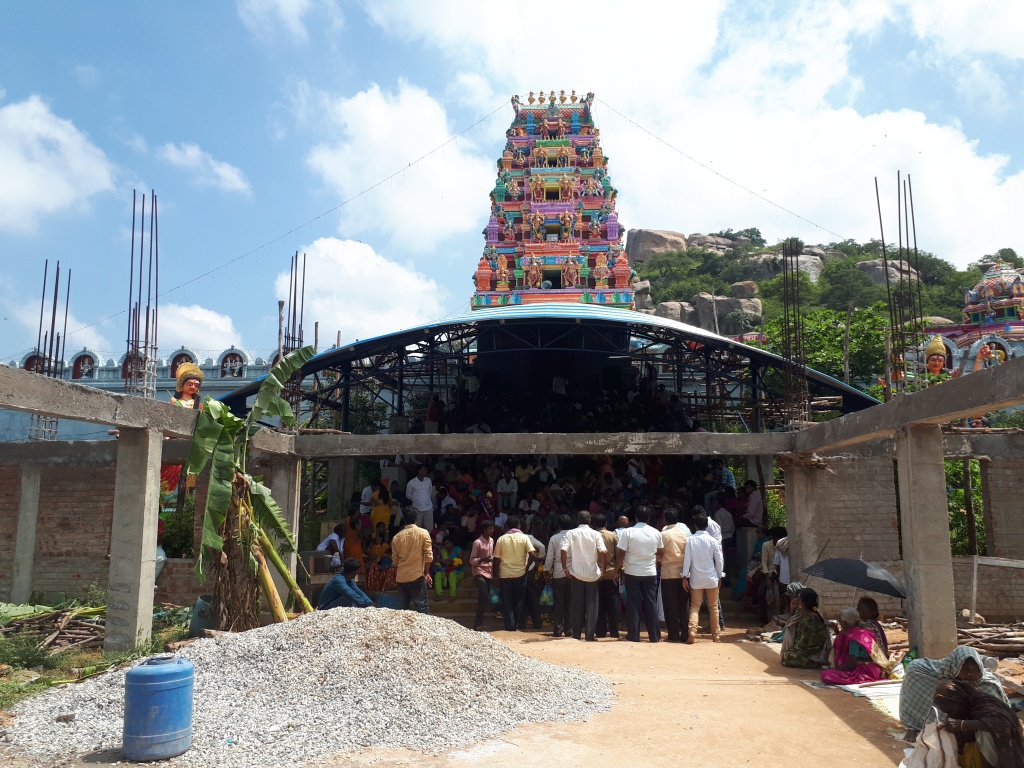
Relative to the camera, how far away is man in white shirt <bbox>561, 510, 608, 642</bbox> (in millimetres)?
9164

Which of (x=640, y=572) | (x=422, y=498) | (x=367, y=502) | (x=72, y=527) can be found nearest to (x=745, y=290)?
(x=367, y=502)

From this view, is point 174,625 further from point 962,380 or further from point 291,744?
point 962,380

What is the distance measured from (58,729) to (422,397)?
1838 cm

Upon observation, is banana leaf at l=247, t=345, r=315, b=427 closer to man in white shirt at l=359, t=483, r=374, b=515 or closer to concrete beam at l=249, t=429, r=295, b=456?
concrete beam at l=249, t=429, r=295, b=456

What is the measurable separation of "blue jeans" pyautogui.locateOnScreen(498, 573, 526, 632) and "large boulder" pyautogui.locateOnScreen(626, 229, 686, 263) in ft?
197

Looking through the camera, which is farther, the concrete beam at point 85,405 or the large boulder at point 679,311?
the large boulder at point 679,311

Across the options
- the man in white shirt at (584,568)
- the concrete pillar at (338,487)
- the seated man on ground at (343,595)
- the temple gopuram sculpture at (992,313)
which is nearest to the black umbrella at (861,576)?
the man in white shirt at (584,568)

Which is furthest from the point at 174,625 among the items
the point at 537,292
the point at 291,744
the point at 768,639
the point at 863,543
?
the point at 537,292

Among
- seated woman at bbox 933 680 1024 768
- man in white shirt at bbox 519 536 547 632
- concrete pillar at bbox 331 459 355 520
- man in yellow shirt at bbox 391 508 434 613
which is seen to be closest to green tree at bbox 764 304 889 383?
concrete pillar at bbox 331 459 355 520

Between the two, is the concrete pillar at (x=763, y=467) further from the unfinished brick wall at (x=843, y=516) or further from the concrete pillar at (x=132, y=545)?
the concrete pillar at (x=132, y=545)

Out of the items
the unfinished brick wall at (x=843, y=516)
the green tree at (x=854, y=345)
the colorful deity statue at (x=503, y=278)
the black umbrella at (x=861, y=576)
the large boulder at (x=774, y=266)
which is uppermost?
the large boulder at (x=774, y=266)

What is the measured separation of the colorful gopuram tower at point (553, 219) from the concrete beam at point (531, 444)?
1566cm

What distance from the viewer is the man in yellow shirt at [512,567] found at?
9602 millimetres

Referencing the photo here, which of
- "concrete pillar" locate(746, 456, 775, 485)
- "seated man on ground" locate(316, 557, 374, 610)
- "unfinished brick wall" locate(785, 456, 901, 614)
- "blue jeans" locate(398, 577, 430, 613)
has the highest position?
"concrete pillar" locate(746, 456, 775, 485)
